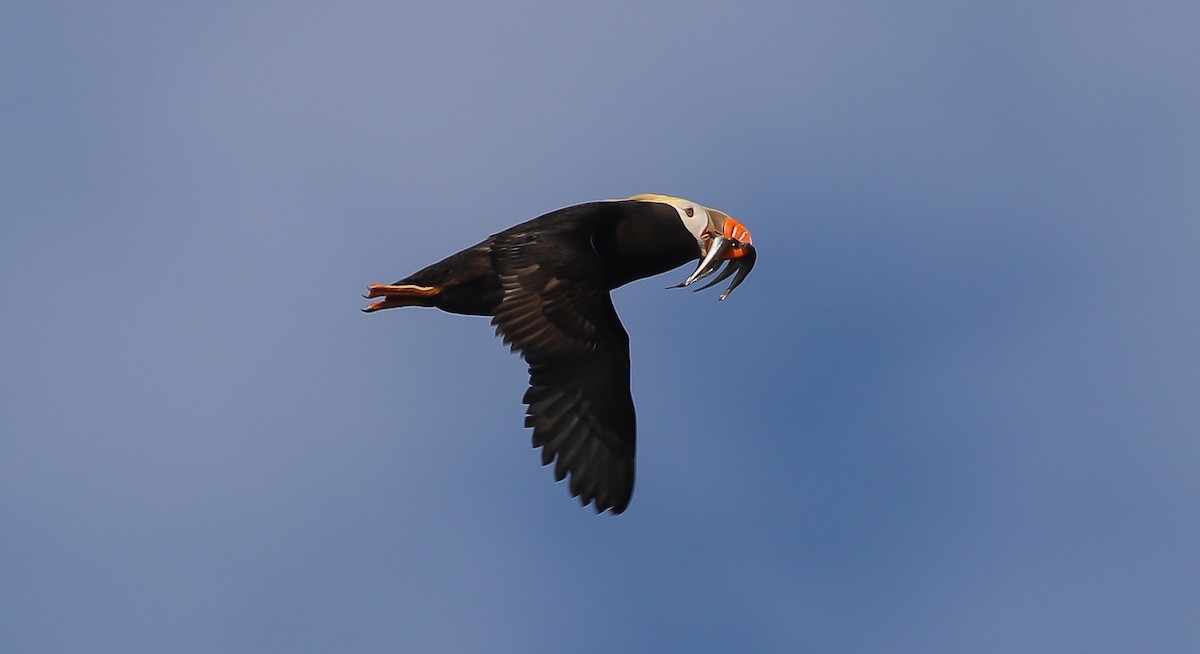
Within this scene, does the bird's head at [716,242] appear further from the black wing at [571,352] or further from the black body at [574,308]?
the black wing at [571,352]

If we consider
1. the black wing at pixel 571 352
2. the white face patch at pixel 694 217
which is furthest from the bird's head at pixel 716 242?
the black wing at pixel 571 352

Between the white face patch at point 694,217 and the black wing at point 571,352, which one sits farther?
the white face patch at point 694,217

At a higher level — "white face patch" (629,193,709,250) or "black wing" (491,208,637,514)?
"white face patch" (629,193,709,250)

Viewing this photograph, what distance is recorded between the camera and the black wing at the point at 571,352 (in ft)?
53.4

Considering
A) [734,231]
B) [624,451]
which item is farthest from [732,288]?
[624,451]

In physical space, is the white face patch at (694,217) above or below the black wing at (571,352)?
above

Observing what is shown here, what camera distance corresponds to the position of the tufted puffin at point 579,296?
16.4m

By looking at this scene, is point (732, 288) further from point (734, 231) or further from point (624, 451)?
point (624, 451)

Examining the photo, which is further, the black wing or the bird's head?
the bird's head

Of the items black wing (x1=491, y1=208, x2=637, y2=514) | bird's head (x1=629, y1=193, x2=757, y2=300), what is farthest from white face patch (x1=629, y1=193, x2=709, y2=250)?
black wing (x1=491, y1=208, x2=637, y2=514)

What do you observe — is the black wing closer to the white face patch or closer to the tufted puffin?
the tufted puffin

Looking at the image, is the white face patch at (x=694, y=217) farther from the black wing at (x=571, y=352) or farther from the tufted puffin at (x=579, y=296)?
the black wing at (x=571, y=352)

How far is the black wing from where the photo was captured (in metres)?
16.3

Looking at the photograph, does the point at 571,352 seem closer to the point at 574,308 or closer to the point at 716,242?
the point at 574,308
